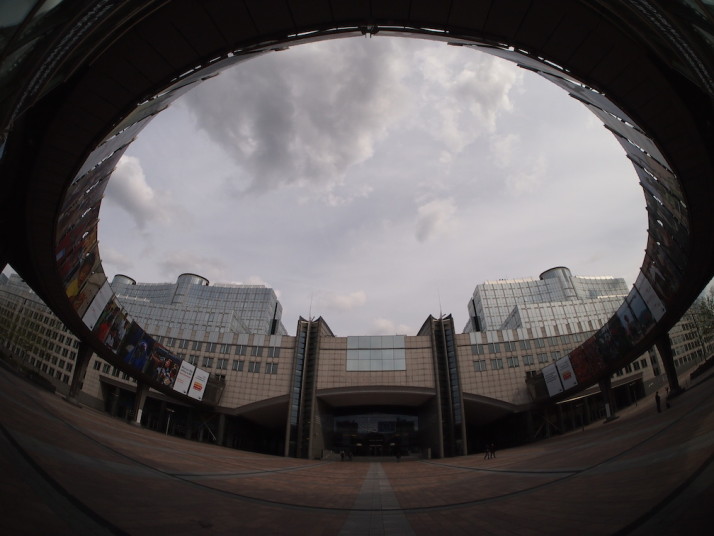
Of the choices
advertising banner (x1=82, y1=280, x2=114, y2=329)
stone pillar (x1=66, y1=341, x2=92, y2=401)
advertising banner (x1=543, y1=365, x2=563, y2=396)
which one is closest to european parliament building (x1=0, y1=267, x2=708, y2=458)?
advertising banner (x1=543, y1=365, x2=563, y2=396)

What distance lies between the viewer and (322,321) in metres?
52.1

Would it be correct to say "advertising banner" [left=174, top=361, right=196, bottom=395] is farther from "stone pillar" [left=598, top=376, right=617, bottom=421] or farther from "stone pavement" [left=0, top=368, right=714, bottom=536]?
"stone pillar" [left=598, top=376, right=617, bottom=421]

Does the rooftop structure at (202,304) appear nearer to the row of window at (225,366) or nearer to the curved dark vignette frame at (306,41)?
the row of window at (225,366)

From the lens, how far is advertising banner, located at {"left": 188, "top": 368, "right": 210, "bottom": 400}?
42.5m

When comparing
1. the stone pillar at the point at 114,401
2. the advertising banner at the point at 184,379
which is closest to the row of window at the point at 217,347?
the stone pillar at the point at 114,401

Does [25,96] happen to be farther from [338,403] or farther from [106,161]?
[338,403]

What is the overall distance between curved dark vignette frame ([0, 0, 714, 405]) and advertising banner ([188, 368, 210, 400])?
31723 mm

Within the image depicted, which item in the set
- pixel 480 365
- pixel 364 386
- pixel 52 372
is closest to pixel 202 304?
pixel 52 372

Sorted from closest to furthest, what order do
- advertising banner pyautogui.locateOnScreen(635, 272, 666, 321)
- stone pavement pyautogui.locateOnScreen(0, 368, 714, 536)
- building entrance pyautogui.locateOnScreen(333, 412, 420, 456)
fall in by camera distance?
stone pavement pyautogui.locateOnScreen(0, 368, 714, 536), advertising banner pyautogui.locateOnScreen(635, 272, 666, 321), building entrance pyautogui.locateOnScreen(333, 412, 420, 456)

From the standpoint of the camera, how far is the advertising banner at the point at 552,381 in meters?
40.2

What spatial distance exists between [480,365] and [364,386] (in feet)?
54.4

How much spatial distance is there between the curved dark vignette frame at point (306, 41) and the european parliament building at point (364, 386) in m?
35.4

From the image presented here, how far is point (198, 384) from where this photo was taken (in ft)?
142

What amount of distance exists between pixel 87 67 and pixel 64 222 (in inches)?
434
